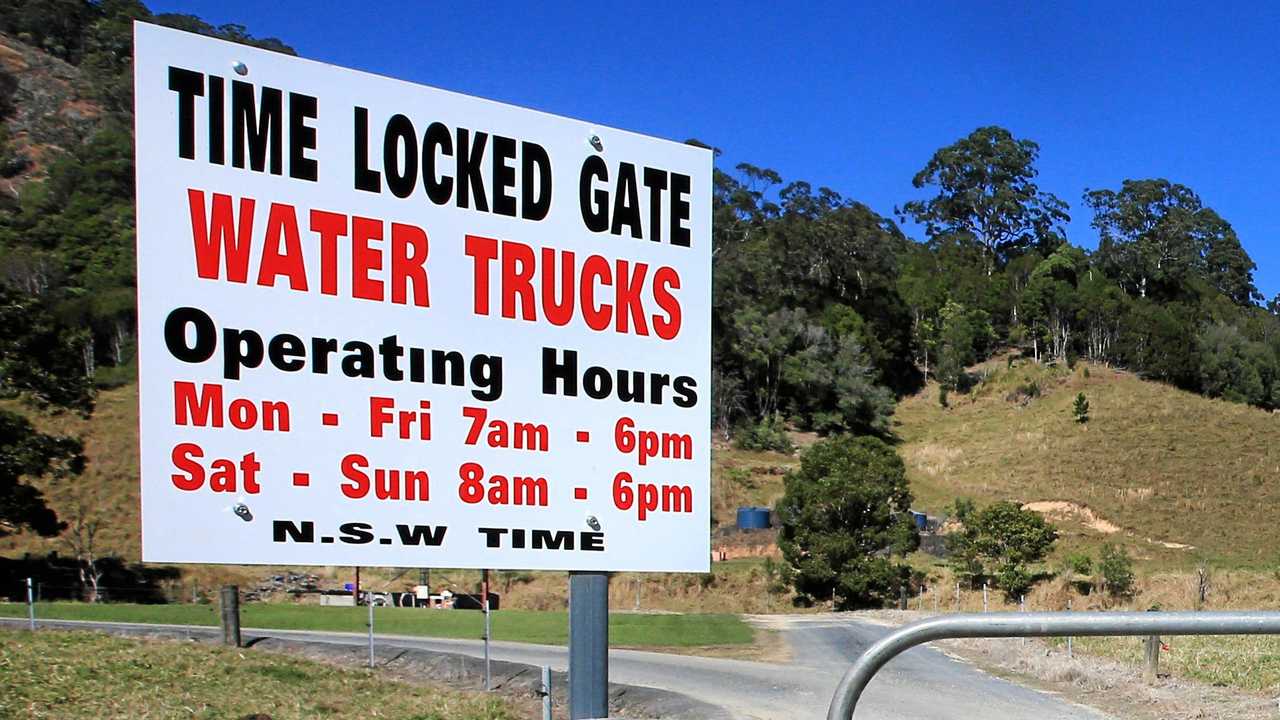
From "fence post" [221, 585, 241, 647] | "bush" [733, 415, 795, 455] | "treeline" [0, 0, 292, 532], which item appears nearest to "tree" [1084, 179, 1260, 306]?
"bush" [733, 415, 795, 455]

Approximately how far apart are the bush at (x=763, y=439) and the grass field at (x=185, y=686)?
5427 centimetres

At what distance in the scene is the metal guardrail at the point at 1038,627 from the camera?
2742 mm

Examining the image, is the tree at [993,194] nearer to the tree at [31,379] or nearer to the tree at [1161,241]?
the tree at [1161,241]

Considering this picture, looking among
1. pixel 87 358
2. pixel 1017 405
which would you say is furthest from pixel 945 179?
pixel 87 358

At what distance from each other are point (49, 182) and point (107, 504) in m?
55.2

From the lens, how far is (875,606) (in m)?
39.2

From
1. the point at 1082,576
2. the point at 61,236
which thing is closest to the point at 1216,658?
the point at 1082,576

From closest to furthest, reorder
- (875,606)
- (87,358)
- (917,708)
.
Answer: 1. (917,708)
2. (875,606)
3. (87,358)

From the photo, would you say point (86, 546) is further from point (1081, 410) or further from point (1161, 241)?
point (1161, 241)

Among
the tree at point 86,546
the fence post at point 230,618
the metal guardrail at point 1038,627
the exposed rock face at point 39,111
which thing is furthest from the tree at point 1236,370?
the metal guardrail at point 1038,627

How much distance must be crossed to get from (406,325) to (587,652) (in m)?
1.06

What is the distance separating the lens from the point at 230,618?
65.0ft

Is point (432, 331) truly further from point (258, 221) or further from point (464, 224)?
point (258, 221)

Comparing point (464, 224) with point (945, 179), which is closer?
point (464, 224)
